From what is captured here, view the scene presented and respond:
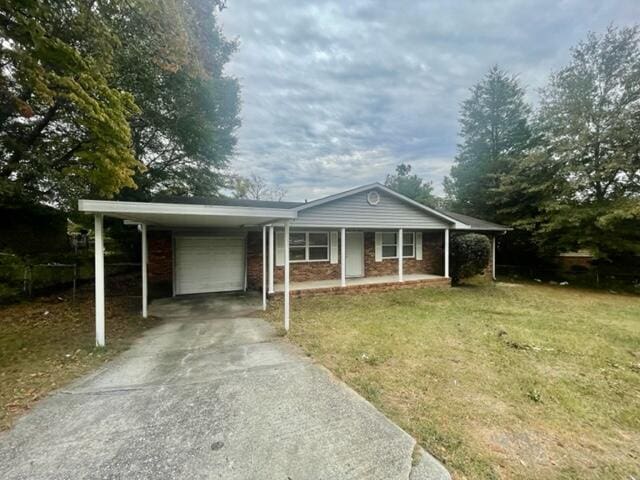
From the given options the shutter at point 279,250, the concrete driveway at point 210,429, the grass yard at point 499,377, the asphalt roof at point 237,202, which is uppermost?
the asphalt roof at point 237,202

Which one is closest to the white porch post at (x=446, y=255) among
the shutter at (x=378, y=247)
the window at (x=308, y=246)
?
the shutter at (x=378, y=247)

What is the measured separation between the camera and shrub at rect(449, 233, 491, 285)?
11.8 metres

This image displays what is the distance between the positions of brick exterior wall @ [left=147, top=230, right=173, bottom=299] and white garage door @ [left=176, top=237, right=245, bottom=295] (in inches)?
9.8

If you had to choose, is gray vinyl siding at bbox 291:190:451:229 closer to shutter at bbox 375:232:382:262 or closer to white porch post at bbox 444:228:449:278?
white porch post at bbox 444:228:449:278

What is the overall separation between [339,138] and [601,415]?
19317 mm

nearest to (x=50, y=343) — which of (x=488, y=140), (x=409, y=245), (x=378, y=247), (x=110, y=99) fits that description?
(x=110, y=99)

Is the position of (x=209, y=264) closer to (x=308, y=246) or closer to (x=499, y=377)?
(x=308, y=246)

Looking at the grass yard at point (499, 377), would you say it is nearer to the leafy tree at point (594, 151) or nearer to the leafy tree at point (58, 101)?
the leafy tree at point (594, 151)

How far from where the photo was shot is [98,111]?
541cm

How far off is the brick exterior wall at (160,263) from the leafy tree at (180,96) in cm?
347

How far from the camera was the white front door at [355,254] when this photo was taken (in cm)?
1207

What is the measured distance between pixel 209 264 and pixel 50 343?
5172 millimetres

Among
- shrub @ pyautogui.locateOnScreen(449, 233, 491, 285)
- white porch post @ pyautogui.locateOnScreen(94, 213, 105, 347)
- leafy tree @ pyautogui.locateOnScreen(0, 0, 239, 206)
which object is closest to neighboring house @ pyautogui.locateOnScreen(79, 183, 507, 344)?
shrub @ pyautogui.locateOnScreen(449, 233, 491, 285)

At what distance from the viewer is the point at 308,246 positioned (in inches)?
438
